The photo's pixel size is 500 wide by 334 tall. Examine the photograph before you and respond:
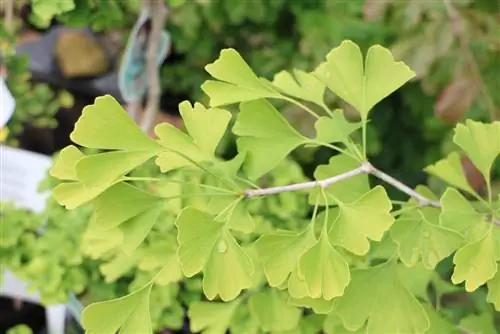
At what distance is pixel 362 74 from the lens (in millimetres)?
501

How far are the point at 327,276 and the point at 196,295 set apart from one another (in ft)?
1.23

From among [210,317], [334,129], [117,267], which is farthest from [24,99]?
[334,129]

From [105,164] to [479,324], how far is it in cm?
34

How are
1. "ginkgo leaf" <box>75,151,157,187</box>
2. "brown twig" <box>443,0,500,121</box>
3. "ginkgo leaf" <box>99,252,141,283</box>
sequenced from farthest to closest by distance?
"brown twig" <box>443,0,500,121</box>, "ginkgo leaf" <box>99,252,141,283</box>, "ginkgo leaf" <box>75,151,157,187</box>

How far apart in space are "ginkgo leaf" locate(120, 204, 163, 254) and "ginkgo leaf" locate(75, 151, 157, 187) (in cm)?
4

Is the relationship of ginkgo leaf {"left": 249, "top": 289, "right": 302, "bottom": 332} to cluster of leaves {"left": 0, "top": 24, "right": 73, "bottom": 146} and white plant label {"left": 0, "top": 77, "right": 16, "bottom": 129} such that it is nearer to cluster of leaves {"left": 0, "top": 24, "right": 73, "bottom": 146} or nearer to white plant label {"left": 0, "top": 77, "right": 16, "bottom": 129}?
white plant label {"left": 0, "top": 77, "right": 16, "bottom": 129}

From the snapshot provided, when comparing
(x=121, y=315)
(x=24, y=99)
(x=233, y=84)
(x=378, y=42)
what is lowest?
(x=24, y=99)

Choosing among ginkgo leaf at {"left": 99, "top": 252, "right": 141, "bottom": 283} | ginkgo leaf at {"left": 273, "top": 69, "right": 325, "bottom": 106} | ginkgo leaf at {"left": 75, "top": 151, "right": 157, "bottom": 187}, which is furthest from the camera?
ginkgo leaf at {"left": 99, "top": 252, "right": 141, "bottom": 283}

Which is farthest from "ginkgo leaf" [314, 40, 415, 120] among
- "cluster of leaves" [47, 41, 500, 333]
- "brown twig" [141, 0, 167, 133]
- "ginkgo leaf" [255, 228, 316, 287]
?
"brown twig" [141, 0, 167, 133]

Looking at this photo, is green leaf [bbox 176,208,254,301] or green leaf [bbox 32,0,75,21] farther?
green leaf [bbox 32,0,75,21]

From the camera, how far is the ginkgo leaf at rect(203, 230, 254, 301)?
0.45m

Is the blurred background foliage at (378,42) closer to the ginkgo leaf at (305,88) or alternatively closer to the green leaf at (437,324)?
the ginkgo leaf at (305,88)

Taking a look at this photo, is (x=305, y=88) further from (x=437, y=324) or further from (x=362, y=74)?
(x=437, y=324)

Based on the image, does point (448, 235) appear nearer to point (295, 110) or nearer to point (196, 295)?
point (196, 295)
